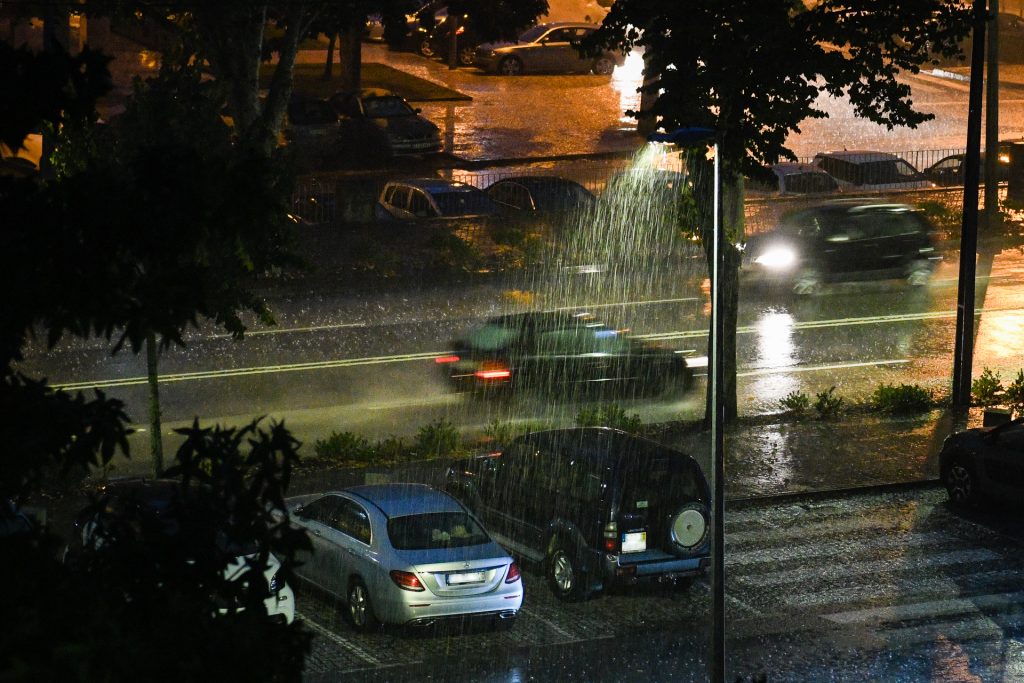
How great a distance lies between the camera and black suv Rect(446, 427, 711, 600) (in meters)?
13.9

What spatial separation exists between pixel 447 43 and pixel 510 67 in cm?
326

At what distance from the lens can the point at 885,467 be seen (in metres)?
18.6

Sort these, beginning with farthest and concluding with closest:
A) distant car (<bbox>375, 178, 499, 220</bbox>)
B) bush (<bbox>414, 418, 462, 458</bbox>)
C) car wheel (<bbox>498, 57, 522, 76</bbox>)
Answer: car wheel (<bbox>498, 57, 522, 76</bbox>), distant car (<bbox>375, 178, 499, 220</bbox>), bush (<bbox>414, 418, 462, 458</bbox>)

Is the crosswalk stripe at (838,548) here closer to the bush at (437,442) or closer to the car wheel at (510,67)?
the bush at (437,442)

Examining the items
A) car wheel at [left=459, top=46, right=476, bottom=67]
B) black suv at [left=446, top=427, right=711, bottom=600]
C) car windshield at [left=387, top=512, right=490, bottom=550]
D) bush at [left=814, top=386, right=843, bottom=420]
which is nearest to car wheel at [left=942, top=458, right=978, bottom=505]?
bush at [left=814, top=386, right=843, bottom=420]

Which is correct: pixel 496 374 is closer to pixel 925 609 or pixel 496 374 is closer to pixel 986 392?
pixel 986 392

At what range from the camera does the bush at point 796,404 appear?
20.8 m

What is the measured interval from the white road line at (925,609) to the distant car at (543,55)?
3630cm

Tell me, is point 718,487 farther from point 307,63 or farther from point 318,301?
point 307,63

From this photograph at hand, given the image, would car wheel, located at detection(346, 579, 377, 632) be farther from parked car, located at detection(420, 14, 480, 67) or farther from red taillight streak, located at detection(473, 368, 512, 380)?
parked car, located at detection(420, 14, 480, 67)

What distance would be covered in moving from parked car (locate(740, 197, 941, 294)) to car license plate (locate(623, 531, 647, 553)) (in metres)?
13.7

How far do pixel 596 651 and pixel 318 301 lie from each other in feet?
47.6

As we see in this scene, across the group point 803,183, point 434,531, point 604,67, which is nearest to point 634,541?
point 434,531

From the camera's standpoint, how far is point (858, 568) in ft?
50.0
